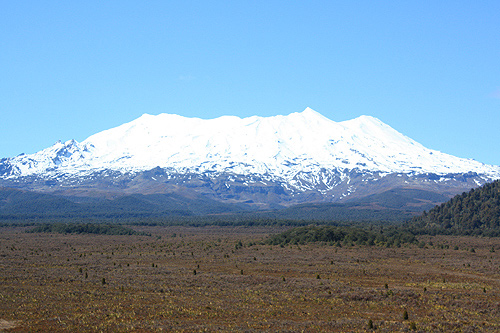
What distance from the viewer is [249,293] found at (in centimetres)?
3862

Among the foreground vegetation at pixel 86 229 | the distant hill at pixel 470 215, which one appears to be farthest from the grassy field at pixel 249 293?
the foreground vegetation at pixel 86 229

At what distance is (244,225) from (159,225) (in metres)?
23.9

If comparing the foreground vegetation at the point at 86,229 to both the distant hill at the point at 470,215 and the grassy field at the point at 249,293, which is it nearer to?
the grassy field at the point at 249,293

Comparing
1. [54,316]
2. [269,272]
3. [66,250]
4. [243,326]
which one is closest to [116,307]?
[54,316]

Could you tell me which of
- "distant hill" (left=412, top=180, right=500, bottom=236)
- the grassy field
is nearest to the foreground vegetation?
the grassy field

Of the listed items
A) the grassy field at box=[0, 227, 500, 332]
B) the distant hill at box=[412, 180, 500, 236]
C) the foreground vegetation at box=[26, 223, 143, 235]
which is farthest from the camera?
the foreground vegetation at box=[26, 223, 143, 235]

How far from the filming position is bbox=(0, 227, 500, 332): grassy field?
29.2 meters

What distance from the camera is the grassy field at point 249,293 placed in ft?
95.7

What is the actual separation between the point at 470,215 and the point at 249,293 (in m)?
92.9

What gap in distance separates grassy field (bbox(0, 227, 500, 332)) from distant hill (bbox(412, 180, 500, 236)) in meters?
48.7

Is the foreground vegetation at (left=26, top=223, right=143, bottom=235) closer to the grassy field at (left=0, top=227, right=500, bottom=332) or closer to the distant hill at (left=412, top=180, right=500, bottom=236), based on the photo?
the grassy field at (left=0, top=227, right=500, bottom=332)

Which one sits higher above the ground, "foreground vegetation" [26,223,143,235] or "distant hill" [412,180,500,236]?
"distant hill" [412,180,500,236]

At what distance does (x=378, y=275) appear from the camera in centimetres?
5028

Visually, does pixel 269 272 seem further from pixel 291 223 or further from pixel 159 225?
pixel 159 225
